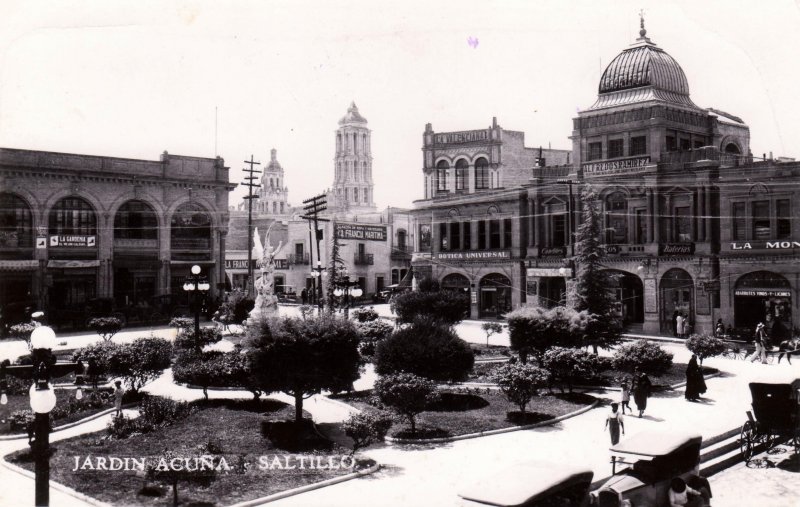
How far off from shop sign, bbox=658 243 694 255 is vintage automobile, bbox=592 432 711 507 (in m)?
25.9

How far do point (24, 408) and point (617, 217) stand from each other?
30362 millimetres

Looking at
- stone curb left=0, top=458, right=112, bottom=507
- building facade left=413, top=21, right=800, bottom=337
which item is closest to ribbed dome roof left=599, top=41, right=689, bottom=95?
building facade left=413, top=21, right=800, bottom=337

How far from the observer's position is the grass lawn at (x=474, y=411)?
595 inches

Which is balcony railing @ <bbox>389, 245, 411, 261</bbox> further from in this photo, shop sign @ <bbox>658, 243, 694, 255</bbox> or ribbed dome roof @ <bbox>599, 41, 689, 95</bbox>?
shop sign @ <bbox>658, 243, 694, 255</bbox>

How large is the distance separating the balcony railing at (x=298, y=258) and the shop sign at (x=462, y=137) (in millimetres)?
19882

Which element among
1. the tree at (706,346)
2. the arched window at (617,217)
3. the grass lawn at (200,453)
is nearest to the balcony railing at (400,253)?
the arched window at (617,217)

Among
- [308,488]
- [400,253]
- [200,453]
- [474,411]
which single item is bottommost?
[474,411]

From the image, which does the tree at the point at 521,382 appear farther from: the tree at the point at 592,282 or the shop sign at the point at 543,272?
the shop sign at the point at 543,272

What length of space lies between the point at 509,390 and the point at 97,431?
30.4 ft

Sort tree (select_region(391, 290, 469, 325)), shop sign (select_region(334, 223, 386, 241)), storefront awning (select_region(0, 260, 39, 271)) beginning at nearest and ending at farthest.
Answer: tree (select_region(391, 290, 469, 325))
storefront awning (select_region(0, 260, 39, 271))
shop sign (select_region(334, 223, 386, 241))

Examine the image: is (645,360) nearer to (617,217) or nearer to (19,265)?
(617,217)

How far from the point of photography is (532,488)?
7.26m

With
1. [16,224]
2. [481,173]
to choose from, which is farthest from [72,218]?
[481,173]

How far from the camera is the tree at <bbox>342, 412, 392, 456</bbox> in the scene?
1271 cm
